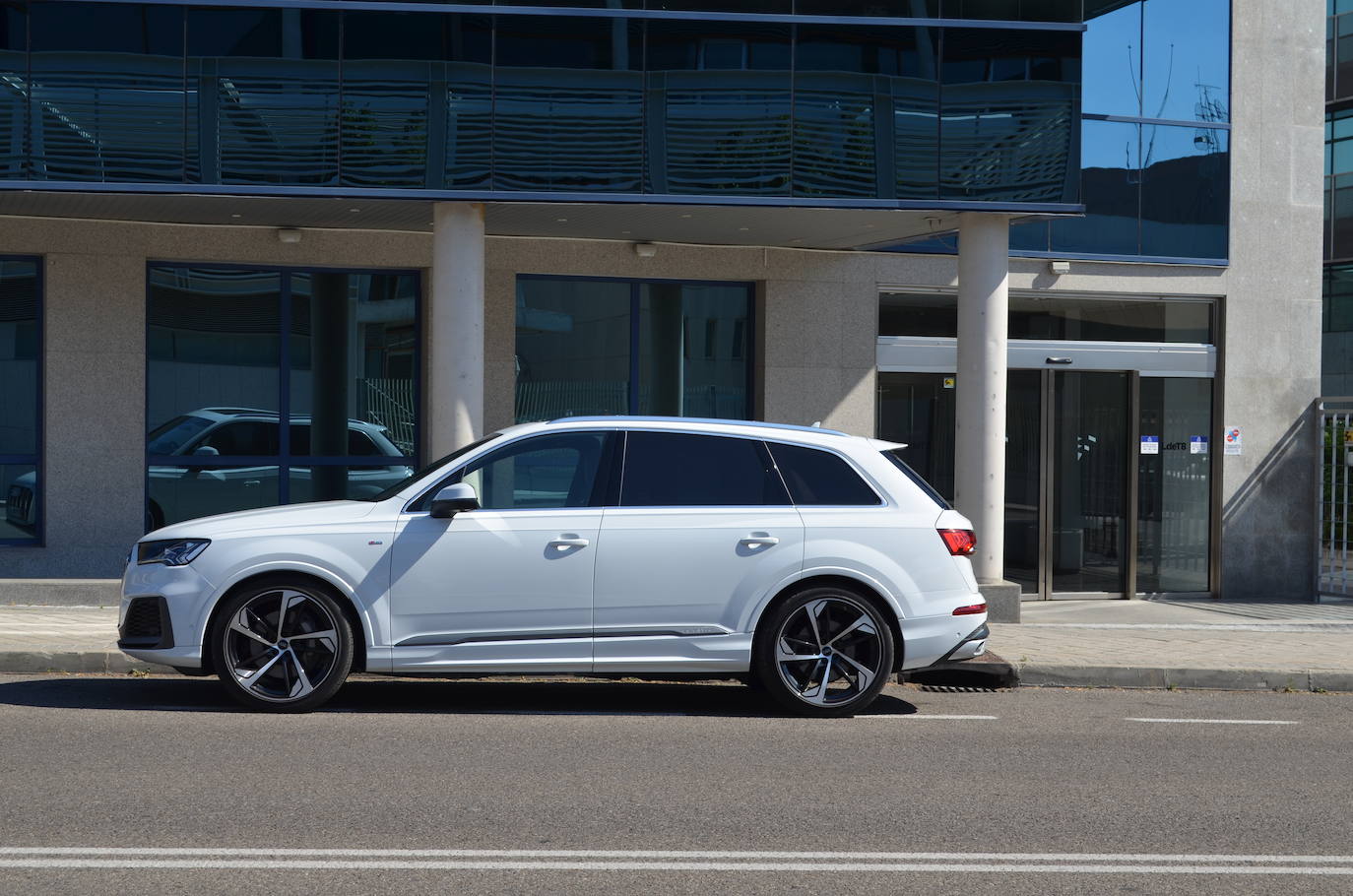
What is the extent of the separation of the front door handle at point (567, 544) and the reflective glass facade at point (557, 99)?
5371 mm

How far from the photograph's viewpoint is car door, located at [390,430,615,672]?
9.04 m

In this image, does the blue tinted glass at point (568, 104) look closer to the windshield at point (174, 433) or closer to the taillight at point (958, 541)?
the windshield at point (174, 433)

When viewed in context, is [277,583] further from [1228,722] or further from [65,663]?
[1228,722]

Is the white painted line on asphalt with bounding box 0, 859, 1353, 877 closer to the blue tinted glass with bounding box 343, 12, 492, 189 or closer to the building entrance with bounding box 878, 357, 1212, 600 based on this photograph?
the blue tinted glass with bounding box 343, 12, 492, 189

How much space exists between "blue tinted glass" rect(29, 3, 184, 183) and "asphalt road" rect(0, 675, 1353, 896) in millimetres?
5108

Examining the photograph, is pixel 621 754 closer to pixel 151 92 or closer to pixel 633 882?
pixel 633 882

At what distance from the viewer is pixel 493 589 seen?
29.8 feet

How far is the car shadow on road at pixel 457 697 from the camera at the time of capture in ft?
30.8

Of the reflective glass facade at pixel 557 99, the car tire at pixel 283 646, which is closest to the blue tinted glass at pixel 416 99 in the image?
the reflective glass facade at pixel 557 99

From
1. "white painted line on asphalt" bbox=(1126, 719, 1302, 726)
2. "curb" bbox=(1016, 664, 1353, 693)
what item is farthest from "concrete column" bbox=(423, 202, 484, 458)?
"white painted line on asphalt" bbox=(1126, 719, 1302, 726)

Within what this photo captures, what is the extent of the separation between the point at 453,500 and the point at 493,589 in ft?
1.84

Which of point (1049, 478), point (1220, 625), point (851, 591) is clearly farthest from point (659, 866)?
point (1049, 478)

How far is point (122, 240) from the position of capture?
15234 mm

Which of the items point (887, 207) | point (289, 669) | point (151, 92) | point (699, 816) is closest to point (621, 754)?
→ point (699, 816)
